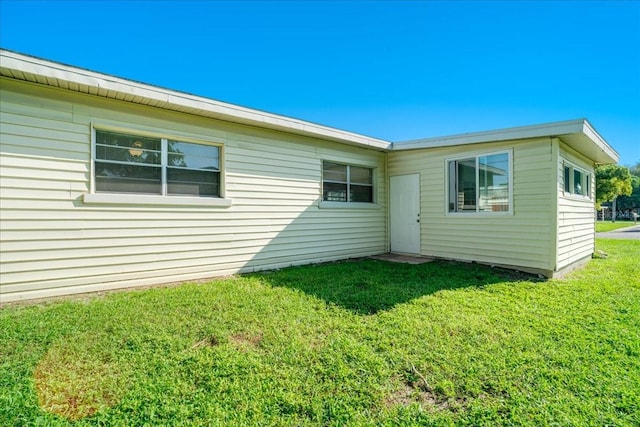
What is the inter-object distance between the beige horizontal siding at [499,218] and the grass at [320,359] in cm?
170

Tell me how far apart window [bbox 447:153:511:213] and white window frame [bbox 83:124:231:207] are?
17.6 feet

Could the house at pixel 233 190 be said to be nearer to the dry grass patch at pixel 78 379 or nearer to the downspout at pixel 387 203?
the downspout at pixel 387 203

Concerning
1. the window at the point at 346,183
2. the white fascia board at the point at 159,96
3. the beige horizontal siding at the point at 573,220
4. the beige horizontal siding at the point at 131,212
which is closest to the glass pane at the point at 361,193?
the window at the point at 346,183

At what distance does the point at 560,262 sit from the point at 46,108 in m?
9.33

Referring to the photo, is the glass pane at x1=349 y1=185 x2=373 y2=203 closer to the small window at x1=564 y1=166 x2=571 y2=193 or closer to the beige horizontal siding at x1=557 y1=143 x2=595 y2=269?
the beige horizontal siding at x1=557 y1=143 x2=595 y2=269

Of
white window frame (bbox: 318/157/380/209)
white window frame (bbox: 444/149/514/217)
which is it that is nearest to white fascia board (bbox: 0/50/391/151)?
white window frame (bbox: 318/157/380/209)

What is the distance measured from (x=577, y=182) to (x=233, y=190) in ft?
28.5

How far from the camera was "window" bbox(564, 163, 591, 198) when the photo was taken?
697cm

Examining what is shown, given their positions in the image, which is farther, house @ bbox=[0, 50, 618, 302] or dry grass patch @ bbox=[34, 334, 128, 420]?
house @ bbox=[0, 50, 618, 302]

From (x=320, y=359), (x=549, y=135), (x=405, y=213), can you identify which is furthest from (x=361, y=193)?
(x=320, y=359)

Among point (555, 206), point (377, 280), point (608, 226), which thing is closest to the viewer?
point (377, 280)

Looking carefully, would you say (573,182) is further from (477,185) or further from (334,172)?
(334,172)

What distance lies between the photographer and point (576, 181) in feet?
25.5

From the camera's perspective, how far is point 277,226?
658 cm
